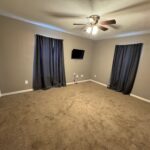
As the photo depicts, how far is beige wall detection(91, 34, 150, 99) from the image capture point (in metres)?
3.40

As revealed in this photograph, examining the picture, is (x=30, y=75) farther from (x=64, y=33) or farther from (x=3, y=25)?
(x=64, y=33)

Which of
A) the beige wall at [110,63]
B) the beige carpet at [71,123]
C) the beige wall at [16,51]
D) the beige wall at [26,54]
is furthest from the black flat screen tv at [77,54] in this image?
the beige carpet at [71,123]

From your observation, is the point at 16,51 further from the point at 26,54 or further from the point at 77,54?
the point at 77,54

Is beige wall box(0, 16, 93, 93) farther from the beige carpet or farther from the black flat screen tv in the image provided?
the black flat screen tv

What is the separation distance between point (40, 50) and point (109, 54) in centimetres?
303

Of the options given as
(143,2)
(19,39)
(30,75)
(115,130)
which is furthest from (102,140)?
(19,39)

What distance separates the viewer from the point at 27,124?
2012 mm

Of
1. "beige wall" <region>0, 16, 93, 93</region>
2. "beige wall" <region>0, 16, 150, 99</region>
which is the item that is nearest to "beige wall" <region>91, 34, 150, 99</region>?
"beige wall" <region>0, 16, 150, 99</region>

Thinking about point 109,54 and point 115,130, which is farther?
point 109,54

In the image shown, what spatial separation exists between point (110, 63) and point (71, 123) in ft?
11.1

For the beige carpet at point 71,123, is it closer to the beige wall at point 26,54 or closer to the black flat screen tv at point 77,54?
the beige wall at point 26,54

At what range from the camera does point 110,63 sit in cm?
460

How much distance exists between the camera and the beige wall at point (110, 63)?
134 inches

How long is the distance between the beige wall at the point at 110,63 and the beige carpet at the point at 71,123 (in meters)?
0.61
